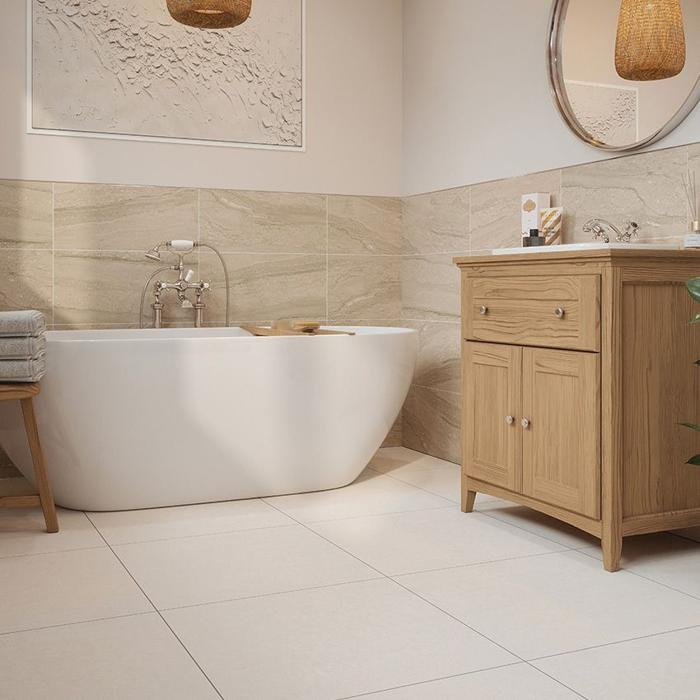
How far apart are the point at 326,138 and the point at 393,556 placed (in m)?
2.40

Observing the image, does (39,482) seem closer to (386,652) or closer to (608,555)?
(386,652)

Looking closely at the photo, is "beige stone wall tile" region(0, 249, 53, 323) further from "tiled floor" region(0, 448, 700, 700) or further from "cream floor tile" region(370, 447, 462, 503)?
"cream floor tile" region(370, 447, 462, 503)

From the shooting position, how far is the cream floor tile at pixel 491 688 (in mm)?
1713

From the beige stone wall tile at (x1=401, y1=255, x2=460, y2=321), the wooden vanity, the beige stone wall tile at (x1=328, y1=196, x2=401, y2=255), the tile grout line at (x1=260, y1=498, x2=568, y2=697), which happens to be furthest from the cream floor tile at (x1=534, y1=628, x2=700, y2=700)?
the beige stone wall tile at (x1=328, y1=196, x2=401, y2=255)

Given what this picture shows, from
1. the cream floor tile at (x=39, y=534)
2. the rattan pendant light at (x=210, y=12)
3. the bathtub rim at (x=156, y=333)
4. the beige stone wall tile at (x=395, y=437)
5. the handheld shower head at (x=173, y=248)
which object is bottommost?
the cream floor tile at (x=39, y=534)

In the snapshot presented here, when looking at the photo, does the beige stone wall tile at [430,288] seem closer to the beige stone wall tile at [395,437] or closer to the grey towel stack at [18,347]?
the beige stone wall tile at [395,437]

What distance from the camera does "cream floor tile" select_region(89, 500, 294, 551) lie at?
2.89 metres

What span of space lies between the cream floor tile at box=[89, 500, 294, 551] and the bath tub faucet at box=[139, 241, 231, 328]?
1.06 metres

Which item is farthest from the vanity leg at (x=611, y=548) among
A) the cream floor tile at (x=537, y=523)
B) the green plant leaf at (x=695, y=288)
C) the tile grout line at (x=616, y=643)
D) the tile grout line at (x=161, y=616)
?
the tile grout line at (x=161, y=616)

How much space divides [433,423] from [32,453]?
2000 millimetres

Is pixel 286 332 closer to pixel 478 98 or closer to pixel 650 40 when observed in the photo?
pixel 478 98

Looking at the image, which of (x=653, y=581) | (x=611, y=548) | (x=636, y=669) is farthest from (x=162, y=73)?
(x=636, y=669)

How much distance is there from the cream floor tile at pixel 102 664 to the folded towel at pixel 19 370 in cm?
96

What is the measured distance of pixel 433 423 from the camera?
169 inches
